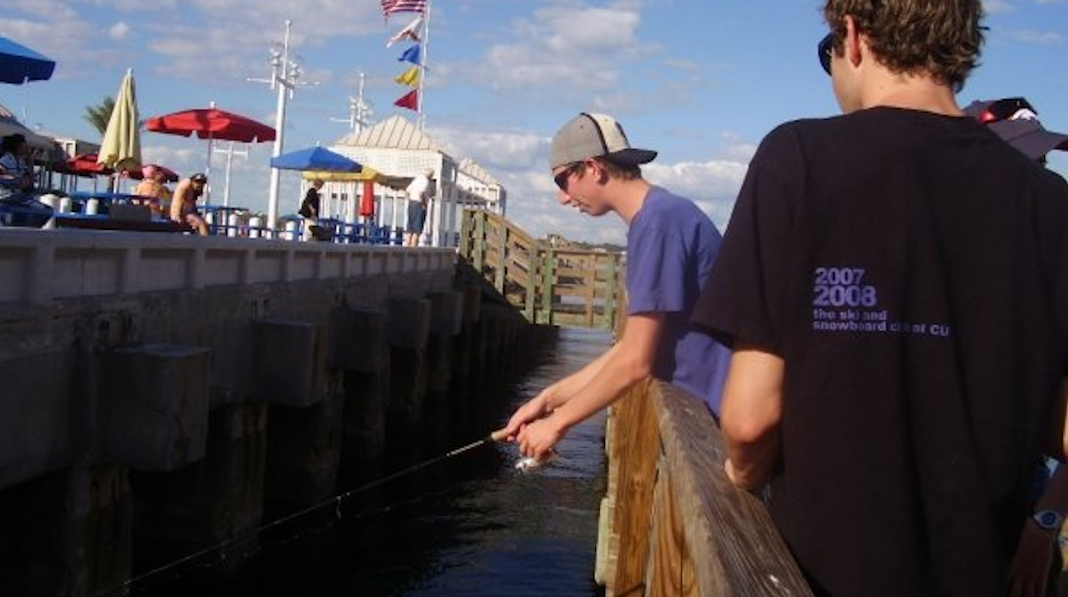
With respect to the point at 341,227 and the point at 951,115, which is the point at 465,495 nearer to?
the point at 341,227

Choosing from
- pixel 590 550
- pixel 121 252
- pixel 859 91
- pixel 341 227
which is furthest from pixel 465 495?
pixel 859 91

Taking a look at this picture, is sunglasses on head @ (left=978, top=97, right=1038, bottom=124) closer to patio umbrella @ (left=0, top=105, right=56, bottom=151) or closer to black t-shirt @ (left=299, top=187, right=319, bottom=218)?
patio umbrella @ (left=0, top=105, right=56, bottom=151)

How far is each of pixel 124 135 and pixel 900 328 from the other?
57.6 feet

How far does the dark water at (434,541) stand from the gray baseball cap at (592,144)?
651cm

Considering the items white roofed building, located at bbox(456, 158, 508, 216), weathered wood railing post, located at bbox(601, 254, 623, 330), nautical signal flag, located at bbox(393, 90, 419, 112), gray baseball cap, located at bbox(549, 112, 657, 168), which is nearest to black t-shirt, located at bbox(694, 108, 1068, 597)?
gray baseball cap, located at bbox(549, 112, 657, 168)

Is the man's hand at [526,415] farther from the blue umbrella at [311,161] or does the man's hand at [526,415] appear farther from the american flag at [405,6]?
the american flag at [405,6]

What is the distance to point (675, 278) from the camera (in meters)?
2.96

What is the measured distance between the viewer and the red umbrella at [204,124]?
19578mm

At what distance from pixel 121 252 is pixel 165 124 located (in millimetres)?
12452

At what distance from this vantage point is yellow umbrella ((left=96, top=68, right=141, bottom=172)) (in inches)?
679

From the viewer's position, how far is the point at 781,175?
179cm

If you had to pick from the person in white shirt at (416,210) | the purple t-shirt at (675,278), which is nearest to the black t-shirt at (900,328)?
the purple t-shirt at (675,278)

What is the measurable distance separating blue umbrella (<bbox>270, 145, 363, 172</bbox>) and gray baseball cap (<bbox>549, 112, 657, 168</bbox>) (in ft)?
64.3

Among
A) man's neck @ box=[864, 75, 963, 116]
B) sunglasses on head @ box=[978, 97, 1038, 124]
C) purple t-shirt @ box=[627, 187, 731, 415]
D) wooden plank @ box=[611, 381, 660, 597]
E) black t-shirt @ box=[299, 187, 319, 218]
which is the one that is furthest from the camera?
black t-shirt @ box=[299, 187, 319, 218]
